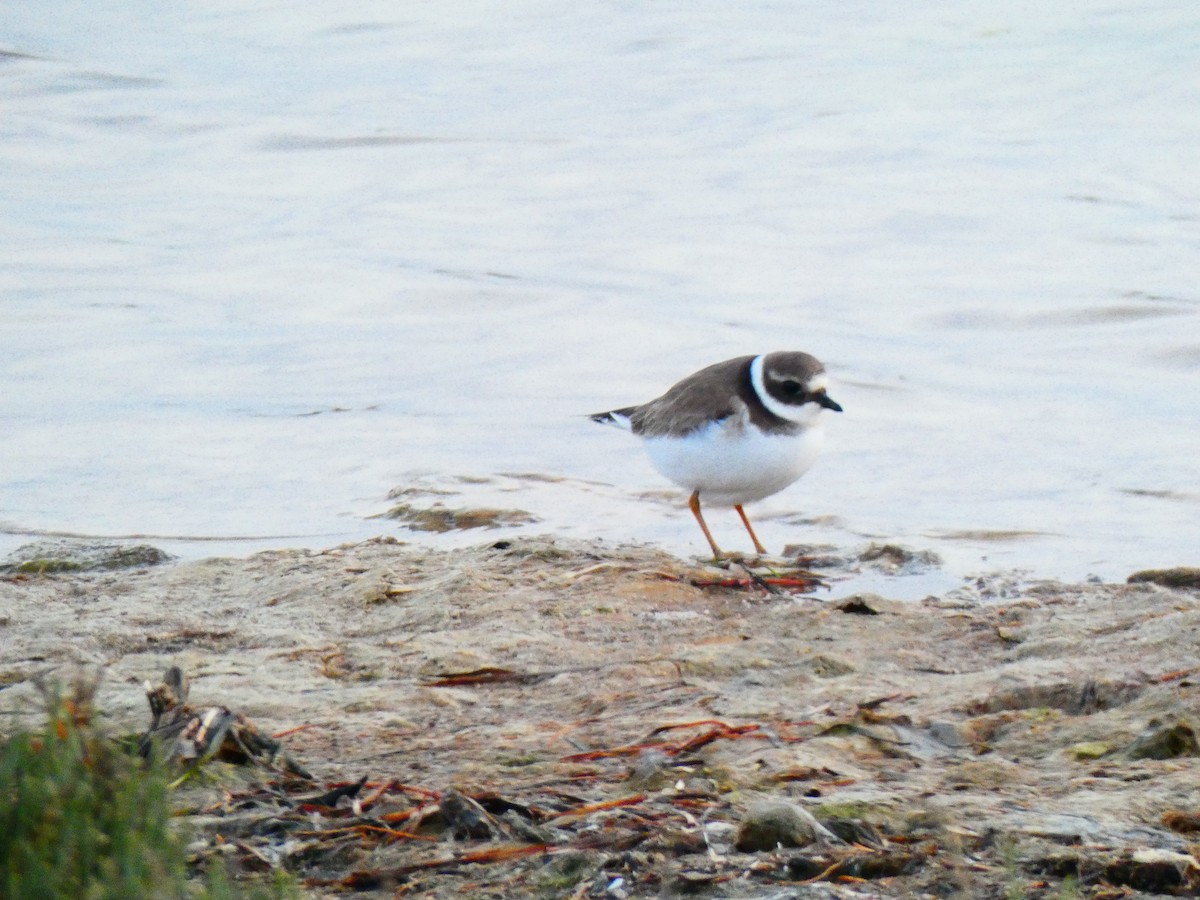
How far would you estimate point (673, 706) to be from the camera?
14.9 ft

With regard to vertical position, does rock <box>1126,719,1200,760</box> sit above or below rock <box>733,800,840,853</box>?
below

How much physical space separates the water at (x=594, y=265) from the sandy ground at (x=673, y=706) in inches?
51.4

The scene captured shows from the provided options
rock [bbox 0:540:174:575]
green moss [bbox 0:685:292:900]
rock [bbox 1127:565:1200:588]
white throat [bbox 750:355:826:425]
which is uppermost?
green moss [bbox 0:685:292:900]

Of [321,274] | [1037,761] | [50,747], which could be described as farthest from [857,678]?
[321,274]

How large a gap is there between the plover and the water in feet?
2.24

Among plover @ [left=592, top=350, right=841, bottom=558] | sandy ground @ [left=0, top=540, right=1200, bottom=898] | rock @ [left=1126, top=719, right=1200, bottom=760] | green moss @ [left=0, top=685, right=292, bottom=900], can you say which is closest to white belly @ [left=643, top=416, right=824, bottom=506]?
plover @ [left=592, top=350, right=841, bottom=558]

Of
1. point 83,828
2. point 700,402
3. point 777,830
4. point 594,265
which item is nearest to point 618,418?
point 700,402

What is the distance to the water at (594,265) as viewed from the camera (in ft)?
28.2

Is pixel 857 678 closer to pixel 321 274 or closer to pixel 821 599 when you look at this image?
pixel 821 599

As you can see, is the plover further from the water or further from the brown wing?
the water

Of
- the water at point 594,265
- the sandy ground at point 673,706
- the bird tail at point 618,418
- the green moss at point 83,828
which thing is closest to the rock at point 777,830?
the sandy ground at point 673,706

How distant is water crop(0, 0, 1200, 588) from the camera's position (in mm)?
8609

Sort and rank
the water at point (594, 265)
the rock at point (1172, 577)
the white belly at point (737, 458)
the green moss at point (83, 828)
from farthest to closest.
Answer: the water at point (594, 265)
the white belly at point (737, 458)
the rock at point (1172, 577)
the green moss at point (83, 828)

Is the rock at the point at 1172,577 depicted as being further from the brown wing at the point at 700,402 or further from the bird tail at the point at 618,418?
the bird tail at the point at 618,418
